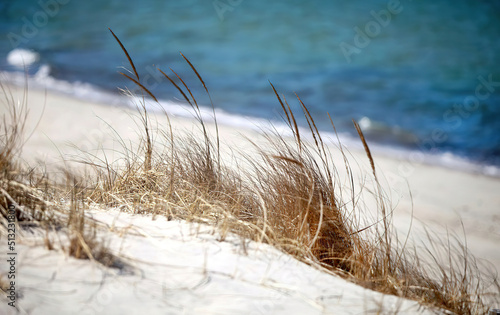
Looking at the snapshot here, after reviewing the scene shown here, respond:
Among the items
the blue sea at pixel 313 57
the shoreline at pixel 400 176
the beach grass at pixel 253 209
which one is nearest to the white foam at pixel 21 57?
the blue sea at pixel 313 57

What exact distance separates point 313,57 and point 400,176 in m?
6.43

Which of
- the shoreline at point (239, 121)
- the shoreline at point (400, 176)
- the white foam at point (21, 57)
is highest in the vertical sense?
the white foam at point (21, 57)

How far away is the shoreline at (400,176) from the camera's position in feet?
14.9

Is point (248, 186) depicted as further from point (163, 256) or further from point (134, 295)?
point (134, 295)

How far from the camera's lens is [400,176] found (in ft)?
20.3

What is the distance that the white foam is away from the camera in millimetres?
10250

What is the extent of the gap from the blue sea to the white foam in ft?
0.28

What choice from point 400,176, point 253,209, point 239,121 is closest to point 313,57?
point 239,121

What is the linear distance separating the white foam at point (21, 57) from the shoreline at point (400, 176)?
294 cm

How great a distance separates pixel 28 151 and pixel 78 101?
294 cm

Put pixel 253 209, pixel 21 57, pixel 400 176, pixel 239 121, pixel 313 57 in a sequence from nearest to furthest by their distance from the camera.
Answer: pixel 253 209 → pixel 400 176 → pixel 239 121 → pixel 21 57 → pixel 313 57

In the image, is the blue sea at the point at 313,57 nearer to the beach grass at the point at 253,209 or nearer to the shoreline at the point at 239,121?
the shoreline at the point at 239,121

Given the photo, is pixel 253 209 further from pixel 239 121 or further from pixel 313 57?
pixel 313 57

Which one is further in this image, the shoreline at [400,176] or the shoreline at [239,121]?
the shoreline at [239,121]
